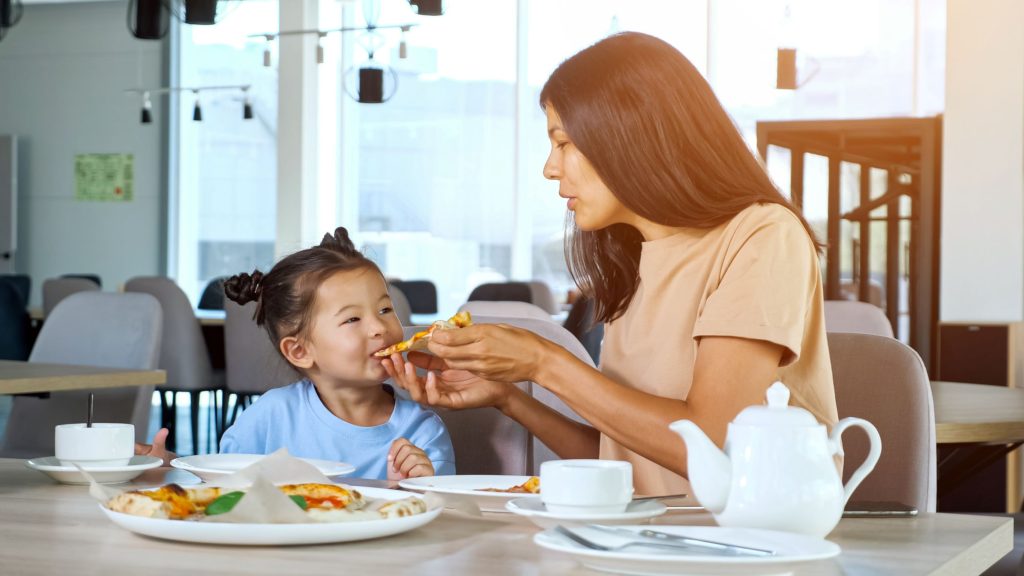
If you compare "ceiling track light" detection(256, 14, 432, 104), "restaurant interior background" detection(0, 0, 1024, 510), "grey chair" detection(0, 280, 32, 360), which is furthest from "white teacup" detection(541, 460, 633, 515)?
"restaurant interior background" detection(0, 0, 1024, 510)

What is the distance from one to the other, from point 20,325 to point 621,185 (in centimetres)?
436

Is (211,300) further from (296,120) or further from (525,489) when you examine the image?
(525,489)

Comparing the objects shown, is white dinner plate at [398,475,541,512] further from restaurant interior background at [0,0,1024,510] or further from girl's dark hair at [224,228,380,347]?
restaurant interior background at [0,0,1024,510]

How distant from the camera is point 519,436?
185cm

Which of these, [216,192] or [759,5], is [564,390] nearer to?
[759,5]

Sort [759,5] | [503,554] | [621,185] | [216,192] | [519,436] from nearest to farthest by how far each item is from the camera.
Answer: [503,554]
[621,185]
[519,436]
[759,5]
[216,192]

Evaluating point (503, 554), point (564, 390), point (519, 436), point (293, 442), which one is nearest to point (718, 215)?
point (564, 390)

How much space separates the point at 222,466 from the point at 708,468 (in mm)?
578

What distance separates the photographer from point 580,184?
1.52 meters

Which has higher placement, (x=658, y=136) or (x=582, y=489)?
(x=658, y=136)

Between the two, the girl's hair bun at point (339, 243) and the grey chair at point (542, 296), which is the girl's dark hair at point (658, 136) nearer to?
the girl's hair bun at point (339, 243)

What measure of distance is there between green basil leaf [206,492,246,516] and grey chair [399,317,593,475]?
2.78ft

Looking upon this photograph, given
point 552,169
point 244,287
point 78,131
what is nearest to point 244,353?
point 244,287

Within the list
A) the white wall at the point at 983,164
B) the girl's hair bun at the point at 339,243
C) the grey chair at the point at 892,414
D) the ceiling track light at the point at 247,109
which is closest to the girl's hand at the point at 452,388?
the girl's hair bun at the point at 339,243
